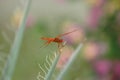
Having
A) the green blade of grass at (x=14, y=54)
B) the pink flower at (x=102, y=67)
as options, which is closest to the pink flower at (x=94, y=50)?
the pink flower at (x=102, y=67)

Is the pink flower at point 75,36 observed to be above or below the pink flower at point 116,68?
above

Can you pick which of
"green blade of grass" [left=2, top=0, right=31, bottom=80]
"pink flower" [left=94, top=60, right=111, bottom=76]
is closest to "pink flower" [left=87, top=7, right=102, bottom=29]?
"pink flower" [left=94, top=60, right=111, bottom=76]

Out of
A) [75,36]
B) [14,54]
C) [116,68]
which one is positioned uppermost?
[14,54]

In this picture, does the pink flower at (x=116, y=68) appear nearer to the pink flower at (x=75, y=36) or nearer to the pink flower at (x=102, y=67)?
the pink flower at (x=102, y=67)

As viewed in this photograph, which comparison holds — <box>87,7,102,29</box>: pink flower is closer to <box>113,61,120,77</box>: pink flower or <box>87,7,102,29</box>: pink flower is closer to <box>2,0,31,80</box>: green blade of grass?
<box>113,61,120,77</box>: pink flower

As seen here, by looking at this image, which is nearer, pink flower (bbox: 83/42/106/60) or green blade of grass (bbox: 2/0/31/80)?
green blade of grass (bbox: 2/0/31/80)

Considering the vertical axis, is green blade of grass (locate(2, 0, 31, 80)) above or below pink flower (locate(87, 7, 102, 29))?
above

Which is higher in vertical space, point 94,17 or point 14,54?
point 14,54

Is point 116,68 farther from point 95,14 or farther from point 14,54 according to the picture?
point 14,54

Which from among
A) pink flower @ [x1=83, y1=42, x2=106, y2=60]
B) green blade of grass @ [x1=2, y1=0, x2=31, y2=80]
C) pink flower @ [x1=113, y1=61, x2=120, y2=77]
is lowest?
pink flower @ [x1=113, y1=61, x2=120, y2=77]

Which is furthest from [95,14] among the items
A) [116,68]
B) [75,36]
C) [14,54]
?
[14,54]

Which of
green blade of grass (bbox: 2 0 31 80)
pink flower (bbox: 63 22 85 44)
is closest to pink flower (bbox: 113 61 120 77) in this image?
pink flower (bbox: 63 22 85 44)
